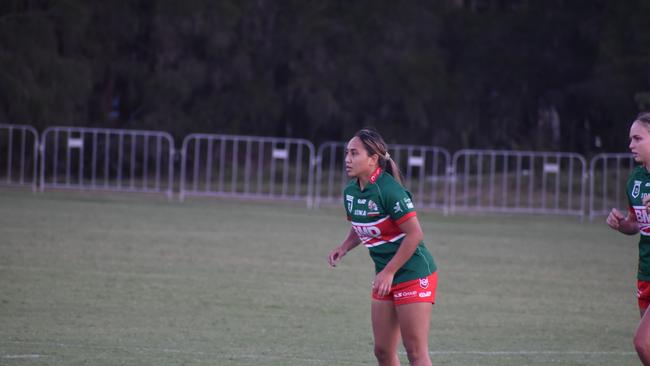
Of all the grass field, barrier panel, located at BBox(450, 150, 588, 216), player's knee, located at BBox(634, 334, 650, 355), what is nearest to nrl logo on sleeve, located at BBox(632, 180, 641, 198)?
player's knee, located at BBox(634, 334, 650, 355)

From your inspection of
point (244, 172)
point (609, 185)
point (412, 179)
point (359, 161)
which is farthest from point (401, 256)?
point (412, 179)

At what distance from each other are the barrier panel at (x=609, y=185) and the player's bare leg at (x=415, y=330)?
20848 mm

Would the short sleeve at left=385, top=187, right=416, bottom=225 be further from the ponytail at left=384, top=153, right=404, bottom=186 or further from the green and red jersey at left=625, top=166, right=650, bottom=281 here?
the green and red jersey at left=625, top=166, right=650, bottom=281

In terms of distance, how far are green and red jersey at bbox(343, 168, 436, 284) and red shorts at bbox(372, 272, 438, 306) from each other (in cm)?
4

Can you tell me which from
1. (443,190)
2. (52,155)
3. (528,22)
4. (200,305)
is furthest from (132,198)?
(528,22)

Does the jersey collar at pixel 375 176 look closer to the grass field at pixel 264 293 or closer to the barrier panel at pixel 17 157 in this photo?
the grass field at pixel 264 293

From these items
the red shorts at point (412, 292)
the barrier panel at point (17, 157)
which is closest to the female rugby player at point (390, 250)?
the red shorts at point (412, 292)

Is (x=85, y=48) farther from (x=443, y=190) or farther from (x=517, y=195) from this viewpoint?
(x=517, y=195)

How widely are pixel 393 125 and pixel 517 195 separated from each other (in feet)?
43.6

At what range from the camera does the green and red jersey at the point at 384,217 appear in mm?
6523

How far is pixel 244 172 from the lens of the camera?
28.7 metres

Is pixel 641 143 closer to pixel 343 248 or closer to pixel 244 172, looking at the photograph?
pixel 343 248

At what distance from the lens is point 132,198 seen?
2712cm

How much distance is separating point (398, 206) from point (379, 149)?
47cm
